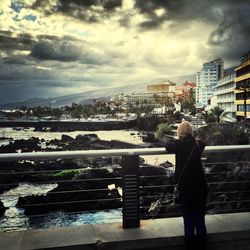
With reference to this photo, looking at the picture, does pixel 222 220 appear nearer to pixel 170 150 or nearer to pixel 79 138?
pixel 170 150

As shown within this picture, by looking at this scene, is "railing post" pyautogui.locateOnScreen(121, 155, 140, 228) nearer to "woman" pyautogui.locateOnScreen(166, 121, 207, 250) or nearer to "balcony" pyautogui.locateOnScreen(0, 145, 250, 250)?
"balcony" pyautogui.locateOnScreen(0, 145, 250, 250)

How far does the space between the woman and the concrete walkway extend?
0.22m

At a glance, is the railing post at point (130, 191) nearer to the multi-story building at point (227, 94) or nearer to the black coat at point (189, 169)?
the black coat at point (189, 169)

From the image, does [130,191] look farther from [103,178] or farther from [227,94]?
[227,94]

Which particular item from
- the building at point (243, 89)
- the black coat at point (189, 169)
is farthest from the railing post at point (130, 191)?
the building at point (243, 89)

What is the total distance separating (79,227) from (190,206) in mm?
1293

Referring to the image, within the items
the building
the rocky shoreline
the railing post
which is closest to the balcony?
the railing post

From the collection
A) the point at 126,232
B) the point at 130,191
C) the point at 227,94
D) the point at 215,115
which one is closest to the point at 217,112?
the point at 215,115

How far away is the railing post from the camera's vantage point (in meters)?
4.39

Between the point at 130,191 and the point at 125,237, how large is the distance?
1.64ft

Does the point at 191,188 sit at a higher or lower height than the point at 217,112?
higher

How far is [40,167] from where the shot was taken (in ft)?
181

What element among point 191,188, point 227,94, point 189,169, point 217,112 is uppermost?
point 227,94

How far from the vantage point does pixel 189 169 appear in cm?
411
